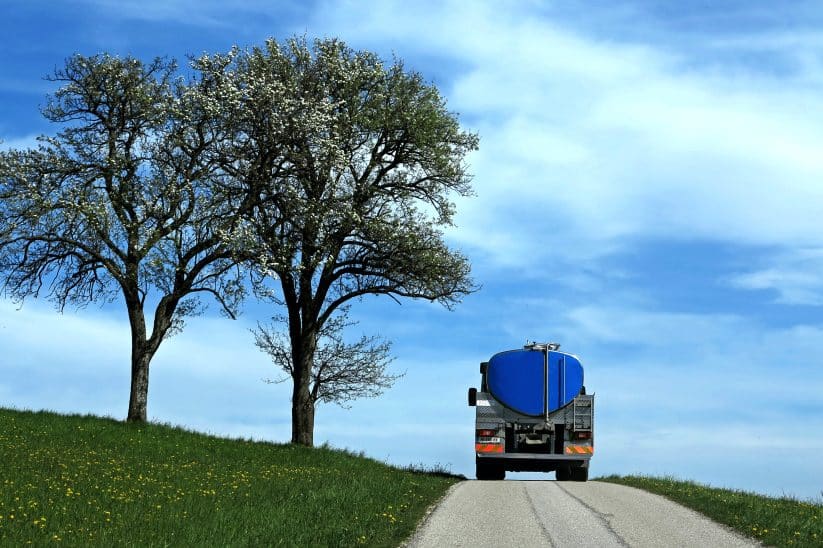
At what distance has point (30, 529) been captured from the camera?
1316 cm

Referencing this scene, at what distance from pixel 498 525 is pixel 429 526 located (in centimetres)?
117

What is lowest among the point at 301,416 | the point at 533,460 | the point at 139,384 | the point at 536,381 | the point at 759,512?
the point at 759,512

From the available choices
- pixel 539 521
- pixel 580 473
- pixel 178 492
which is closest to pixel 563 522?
pixel 539 521

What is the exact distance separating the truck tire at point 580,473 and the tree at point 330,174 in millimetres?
8366

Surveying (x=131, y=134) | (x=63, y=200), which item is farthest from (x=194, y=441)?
(x=131, y=134)

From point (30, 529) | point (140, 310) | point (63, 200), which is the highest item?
point (63, 200)

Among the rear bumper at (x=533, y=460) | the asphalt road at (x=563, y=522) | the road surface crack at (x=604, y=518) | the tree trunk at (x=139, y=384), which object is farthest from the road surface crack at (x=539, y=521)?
the tree trunk at (x=139, y=384)

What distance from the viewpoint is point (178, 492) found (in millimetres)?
17531

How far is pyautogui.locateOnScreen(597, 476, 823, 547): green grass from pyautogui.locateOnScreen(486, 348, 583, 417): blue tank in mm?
3947

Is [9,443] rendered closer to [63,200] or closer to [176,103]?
[63,200]

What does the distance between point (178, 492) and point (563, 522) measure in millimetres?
7755

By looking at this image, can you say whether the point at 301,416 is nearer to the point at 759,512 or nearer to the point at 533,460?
the point at 533,460

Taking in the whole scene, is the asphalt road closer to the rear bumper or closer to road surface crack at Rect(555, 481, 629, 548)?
road surface crack at Rect(555, 481, 629, 548)

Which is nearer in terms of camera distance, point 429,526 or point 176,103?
point 429,526
